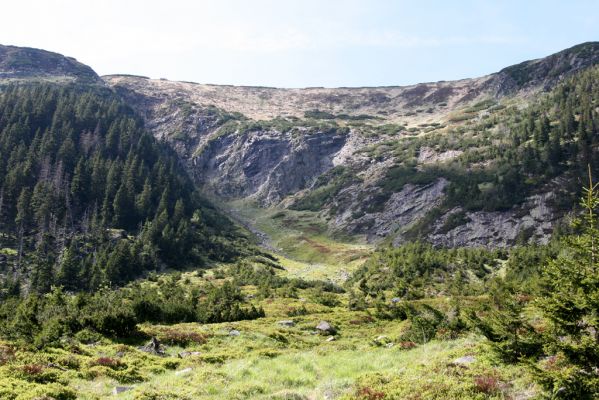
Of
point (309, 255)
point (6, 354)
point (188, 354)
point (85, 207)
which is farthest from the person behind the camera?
point (309, 255)

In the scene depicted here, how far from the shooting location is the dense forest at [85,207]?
7425cm

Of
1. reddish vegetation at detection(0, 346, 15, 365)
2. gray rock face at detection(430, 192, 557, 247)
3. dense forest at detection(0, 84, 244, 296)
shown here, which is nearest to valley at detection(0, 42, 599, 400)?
reddish vegetation at detection(0, 346, 15, 365)

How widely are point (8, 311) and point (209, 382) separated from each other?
78.6 feet

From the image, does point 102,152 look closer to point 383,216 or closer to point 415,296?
point 383,216

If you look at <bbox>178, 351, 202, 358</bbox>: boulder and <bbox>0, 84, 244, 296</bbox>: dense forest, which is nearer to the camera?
<bbox>178, 351, 202, 358</bbox>: boulder

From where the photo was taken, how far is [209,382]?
51.2ft

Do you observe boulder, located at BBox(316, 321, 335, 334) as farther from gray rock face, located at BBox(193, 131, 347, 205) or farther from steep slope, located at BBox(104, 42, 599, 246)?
gray rock face, located at BBox(193, 131, 347, 205)

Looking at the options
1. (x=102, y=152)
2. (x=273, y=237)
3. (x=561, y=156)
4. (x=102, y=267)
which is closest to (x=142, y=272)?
(x=102, y=267)

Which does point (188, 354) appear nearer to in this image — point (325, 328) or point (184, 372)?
point (184, 372)

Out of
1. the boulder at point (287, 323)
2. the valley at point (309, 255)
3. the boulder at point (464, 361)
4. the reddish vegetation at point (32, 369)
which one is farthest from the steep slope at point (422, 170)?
the reddish vegetation at point (32, 369)

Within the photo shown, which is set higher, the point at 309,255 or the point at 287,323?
the point at 287,323

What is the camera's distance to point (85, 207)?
101m

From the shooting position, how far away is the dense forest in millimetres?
74250

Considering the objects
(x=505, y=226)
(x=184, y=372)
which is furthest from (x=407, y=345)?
(x=505, y=226)
